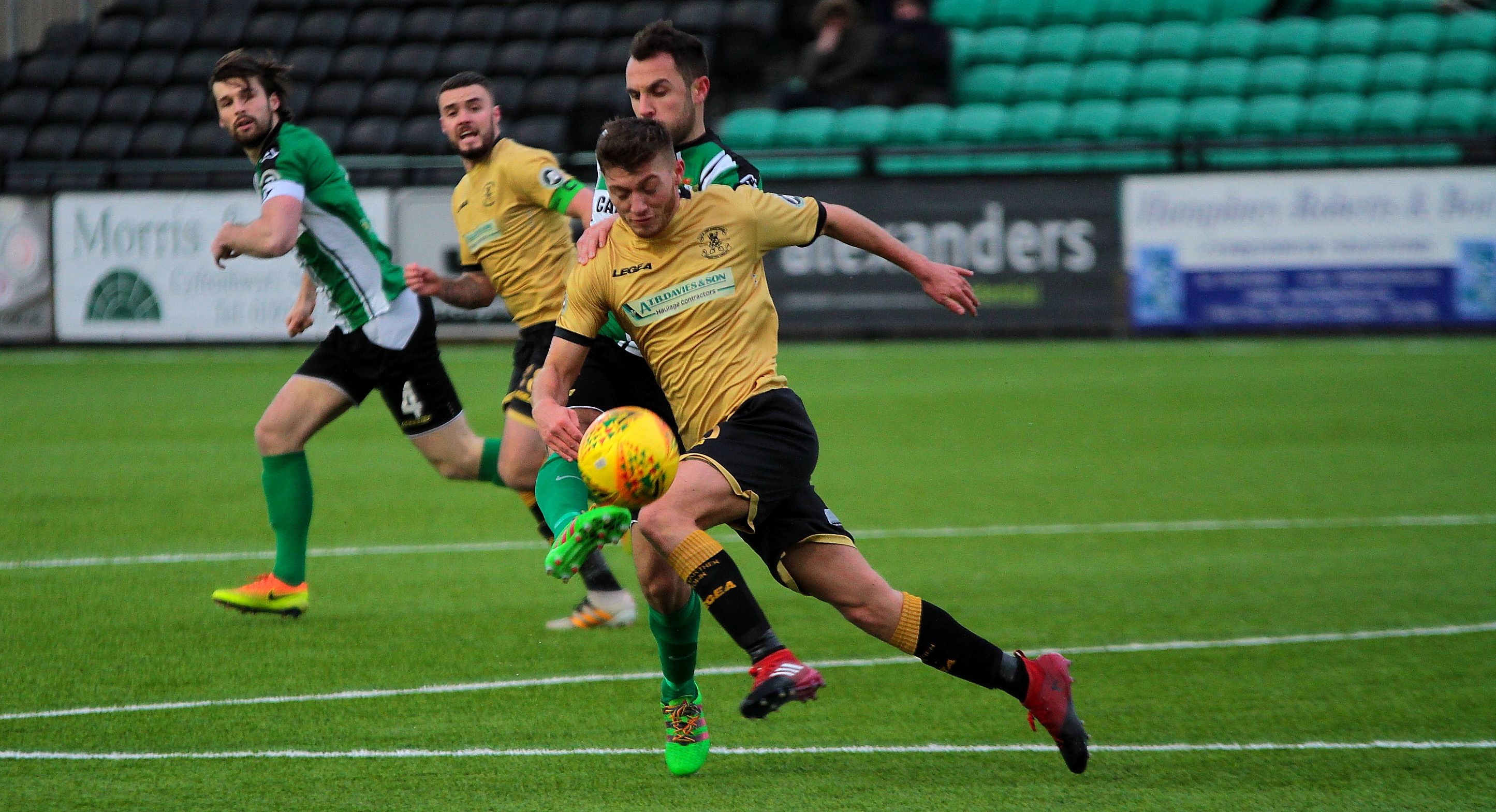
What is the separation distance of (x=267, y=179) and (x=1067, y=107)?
16865mm

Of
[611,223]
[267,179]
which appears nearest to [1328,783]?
[611,223]

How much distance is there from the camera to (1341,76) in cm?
2120

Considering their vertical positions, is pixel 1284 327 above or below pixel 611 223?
below

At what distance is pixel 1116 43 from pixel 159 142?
13835 millimetres

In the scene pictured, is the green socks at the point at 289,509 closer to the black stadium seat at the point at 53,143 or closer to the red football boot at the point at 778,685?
the red football boot at the point at 778,685

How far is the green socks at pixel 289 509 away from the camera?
684 cm

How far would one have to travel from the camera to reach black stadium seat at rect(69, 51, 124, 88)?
25.6m

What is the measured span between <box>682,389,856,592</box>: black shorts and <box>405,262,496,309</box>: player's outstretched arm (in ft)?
5.30

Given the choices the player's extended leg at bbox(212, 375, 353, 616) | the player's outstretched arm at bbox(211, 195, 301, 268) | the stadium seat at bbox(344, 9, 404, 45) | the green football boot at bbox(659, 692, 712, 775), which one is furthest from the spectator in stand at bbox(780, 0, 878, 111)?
the green football boot at bbox(659, 692, 712, 775)

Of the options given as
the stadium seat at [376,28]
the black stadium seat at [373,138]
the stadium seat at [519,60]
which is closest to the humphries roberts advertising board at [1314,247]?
the stadium seat at [519,60]

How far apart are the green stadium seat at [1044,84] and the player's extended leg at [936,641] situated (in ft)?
61.3

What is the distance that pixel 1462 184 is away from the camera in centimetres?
1728

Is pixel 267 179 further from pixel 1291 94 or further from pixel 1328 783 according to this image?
pixel 1291 94

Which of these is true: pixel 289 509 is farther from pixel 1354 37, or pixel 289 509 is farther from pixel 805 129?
pixel 1354 37
